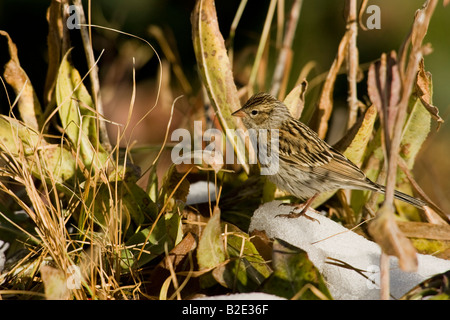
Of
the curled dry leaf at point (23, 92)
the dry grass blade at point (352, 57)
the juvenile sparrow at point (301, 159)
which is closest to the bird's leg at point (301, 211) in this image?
the juvenile sparrow at point (301, 159)

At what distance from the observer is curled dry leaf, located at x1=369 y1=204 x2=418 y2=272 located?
3.80 feet

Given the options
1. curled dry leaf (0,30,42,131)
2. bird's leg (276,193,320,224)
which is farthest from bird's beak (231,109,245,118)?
curled dry leaf (0,30,42,131)

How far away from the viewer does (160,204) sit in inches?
79.0

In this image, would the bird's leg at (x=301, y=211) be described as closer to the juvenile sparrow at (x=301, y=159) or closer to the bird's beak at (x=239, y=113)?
the juvenile sparrow at (x=301, y=159)

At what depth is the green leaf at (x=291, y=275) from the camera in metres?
1.45

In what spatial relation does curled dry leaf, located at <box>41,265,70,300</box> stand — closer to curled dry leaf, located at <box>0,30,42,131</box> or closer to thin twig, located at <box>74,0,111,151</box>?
thin twig, located at <box>74,0,111,151</box>

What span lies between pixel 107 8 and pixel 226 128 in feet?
5.02

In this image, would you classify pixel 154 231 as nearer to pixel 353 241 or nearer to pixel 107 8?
pixel 353 241

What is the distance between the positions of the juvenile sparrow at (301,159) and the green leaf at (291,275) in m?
0.58

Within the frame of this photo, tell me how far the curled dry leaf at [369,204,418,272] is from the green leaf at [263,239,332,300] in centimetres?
30

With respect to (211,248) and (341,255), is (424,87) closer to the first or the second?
(341,255)

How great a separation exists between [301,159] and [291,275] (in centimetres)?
100

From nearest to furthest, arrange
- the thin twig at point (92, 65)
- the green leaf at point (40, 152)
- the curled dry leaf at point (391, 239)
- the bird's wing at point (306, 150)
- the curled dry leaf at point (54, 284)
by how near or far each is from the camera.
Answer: the curled dry leaf at point (391, 239) < the curled dry leaf at point (54, 284) < the green leaf at point (40, 152) < the thin twig at point (92, 65) < the bird's wing at point (306, 150)

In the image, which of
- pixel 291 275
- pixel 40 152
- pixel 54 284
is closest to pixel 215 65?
pixel 40 152
